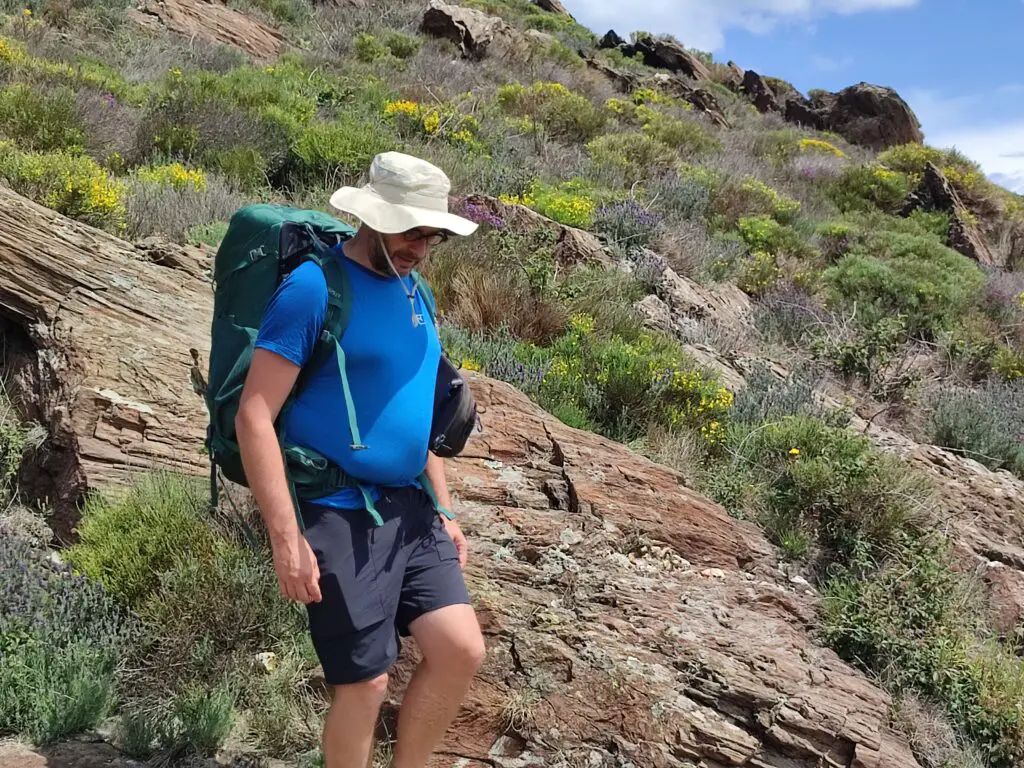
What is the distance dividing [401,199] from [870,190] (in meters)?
15.5

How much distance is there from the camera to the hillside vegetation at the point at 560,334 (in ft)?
9.07

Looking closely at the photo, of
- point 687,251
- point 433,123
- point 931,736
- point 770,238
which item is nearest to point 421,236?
point 931,736

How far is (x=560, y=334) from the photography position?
19.9 ft

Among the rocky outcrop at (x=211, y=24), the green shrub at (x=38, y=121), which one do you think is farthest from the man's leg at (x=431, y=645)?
the rocky outcrop at (x=211, y=24)

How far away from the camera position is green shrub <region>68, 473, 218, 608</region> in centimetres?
290

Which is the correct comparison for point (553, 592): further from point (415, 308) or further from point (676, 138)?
point (676, 138)

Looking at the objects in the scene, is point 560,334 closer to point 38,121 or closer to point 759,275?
point 759,275

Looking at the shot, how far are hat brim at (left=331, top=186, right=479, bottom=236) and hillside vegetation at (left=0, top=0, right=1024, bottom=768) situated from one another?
1578 millimetres

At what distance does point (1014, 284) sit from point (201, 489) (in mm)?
11227

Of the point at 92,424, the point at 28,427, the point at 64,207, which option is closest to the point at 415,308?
the point at 92,424

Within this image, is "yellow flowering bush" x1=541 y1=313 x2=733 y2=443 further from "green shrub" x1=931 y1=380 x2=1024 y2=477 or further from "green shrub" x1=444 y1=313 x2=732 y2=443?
"green shrub" x1=931 y1=380 x2=1024 y2=477

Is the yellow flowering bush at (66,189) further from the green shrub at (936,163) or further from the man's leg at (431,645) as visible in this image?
the green shrub at (936,163)

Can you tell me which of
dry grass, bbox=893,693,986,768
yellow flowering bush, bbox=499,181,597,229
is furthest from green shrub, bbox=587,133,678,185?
dry grass, bbox=893,693,986,768

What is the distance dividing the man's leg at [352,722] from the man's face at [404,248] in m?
1.09
